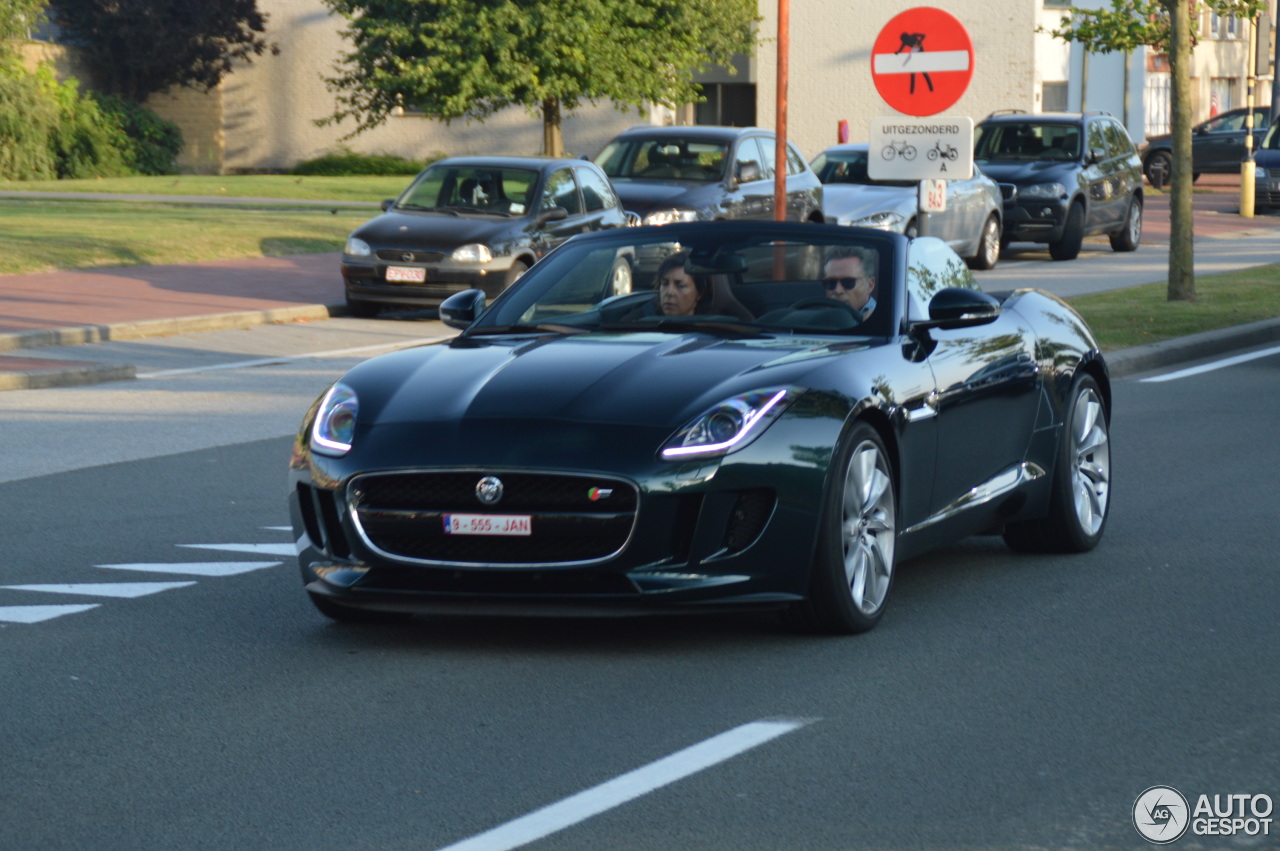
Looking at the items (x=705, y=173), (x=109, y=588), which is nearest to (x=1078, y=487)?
(x=109, y=588)

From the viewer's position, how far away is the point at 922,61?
1516 cm

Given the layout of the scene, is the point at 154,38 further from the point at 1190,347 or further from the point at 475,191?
the point at 1190,347

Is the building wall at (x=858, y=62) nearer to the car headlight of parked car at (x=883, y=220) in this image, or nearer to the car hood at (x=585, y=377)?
the car headlight of parked car at (x=883, y=220)

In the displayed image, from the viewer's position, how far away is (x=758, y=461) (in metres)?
6.07

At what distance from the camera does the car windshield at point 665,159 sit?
2342 centimetres

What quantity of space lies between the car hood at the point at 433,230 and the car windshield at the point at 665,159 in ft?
11.2

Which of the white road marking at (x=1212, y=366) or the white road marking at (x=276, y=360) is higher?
the white road marking at (x=276, y=360)

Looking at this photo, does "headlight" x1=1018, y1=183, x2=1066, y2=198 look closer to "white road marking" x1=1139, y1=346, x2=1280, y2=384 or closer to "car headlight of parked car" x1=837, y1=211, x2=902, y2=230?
"car headlight of parked car" x1=837, y1=211, x2=902, y2=230

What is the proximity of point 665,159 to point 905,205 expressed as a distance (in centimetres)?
321

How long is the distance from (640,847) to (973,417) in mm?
3326

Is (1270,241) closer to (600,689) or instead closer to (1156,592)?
(1156,592)

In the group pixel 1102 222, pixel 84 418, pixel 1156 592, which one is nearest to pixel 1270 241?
pixel 1102 222

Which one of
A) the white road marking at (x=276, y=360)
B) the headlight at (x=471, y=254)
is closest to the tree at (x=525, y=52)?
the headlight at (x=471, y=254)

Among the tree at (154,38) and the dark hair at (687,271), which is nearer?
the dark hair at (687,271)
